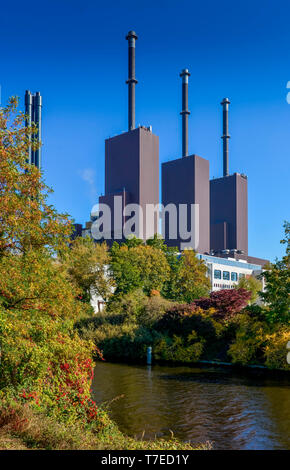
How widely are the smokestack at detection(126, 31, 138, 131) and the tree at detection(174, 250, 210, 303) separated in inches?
2830

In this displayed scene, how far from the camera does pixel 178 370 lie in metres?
33.9

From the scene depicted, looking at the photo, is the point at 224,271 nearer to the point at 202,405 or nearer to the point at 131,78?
the point at 131,78

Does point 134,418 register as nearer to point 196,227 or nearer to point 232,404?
point 232,404

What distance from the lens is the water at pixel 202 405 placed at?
54.6ft

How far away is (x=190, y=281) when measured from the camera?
2542 inches

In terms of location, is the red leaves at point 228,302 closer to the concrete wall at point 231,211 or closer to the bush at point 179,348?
the bush at point 179,348

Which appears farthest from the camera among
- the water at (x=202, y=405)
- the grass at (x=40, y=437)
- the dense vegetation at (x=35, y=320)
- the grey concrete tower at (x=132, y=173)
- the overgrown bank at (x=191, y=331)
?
the grey concrete tower at (x=132, y=173)

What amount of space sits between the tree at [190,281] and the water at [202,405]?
28.3 m

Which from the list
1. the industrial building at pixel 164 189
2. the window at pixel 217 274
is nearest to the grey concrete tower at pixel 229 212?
the industrial building at pixel 164 189

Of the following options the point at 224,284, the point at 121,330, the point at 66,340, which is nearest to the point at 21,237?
the point at 66,340

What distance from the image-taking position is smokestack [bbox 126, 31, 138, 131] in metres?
127

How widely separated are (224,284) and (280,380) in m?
84.7

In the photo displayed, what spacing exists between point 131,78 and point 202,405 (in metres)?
117

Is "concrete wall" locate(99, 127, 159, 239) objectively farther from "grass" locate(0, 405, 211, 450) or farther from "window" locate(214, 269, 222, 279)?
"grass" locate(0, 405, 211, 450)
